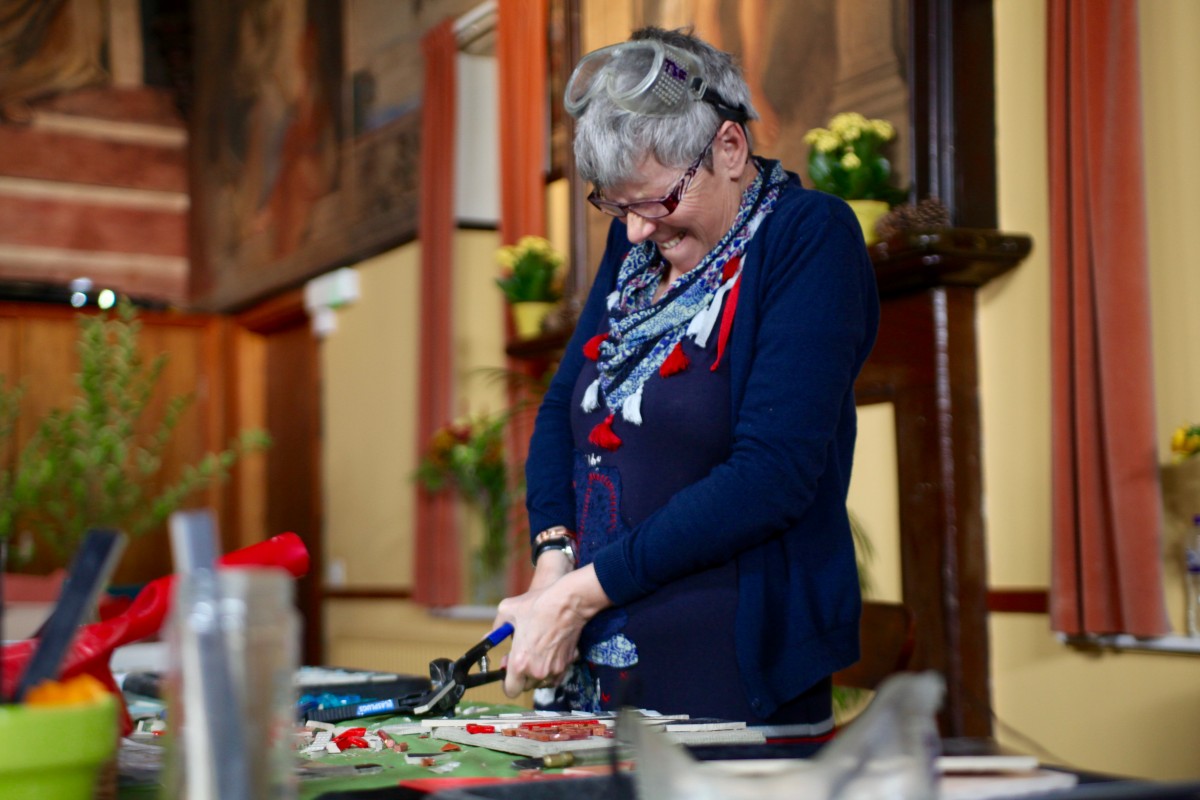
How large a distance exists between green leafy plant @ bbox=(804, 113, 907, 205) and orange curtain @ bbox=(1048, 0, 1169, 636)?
17.4 inches

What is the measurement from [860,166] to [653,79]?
1.89 metres

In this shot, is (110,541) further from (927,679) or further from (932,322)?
(932,322)

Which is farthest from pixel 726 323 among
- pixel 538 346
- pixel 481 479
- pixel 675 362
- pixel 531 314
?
pixel 481 479

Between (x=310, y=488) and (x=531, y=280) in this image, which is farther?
(x=310, y=488)

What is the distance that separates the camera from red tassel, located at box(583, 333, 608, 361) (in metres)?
1.95

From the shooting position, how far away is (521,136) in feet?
17.7

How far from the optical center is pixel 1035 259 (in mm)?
3451

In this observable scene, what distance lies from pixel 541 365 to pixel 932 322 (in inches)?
84.2

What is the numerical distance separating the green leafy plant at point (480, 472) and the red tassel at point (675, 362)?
3.65 metres

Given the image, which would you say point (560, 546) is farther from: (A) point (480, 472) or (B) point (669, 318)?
(A) point (480, 472)

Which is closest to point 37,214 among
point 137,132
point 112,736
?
point 137,132

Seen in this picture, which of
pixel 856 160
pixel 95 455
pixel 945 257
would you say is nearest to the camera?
pixel 945 257

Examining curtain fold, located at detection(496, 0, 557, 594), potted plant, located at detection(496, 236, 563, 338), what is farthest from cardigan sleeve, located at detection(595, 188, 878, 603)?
curtain fold, located at detection(496, 0, 557, 594)

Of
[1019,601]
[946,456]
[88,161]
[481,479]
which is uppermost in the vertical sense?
[88,161]
